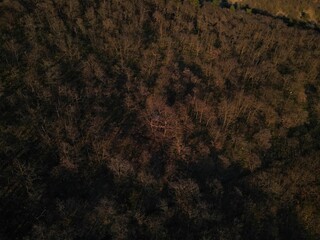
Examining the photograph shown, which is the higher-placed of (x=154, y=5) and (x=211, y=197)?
(x=154, y=5)

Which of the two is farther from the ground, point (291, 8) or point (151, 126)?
point (291, 8)

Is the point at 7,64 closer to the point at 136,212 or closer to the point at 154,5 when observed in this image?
the point at 136,212

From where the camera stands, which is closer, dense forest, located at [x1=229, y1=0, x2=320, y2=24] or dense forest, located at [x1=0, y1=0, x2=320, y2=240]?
dense forest, located at [x1=0, y1=0, x2=320, y2=240]

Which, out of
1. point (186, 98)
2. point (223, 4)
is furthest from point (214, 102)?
point (223, 4)

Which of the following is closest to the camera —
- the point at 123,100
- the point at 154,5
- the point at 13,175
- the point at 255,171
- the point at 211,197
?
the point at 13,175

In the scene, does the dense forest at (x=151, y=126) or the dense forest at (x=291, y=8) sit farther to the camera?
the dense forest at (x=291, y=8)

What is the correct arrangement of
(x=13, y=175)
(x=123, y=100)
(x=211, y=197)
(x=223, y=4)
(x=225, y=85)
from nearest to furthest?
1. (x=13, y=175)
2. (x=211, y=197)
3. (x=123, y=100)
4. (x=225, y=85)
5. (x=223, y=4)

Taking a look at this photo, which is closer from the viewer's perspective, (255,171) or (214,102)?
(255,171)

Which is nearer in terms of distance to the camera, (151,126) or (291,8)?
(151,126)
